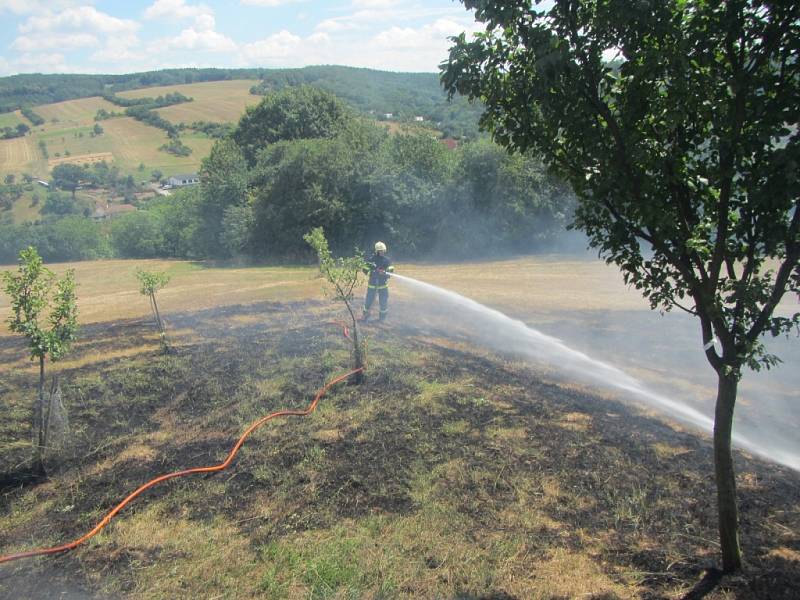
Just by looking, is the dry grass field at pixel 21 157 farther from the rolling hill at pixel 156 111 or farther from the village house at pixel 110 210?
the village house at pixel 110 210

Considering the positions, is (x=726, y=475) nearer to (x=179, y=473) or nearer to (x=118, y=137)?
(x=179, y=473)

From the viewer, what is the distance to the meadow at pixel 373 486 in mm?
4969

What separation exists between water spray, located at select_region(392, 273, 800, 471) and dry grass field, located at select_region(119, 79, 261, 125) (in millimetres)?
75358

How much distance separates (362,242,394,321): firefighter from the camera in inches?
531

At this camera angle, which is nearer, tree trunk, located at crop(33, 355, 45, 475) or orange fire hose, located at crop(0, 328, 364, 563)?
orange fire hose, located at crop(0, 328, 364, 563)

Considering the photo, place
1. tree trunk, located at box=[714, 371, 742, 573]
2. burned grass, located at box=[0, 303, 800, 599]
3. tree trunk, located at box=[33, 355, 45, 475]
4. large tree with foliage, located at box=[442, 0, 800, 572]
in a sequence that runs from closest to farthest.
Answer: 1. large tree with foliage, located at box=[442, 0, 800, 572]
2. tree trunk, located at box=[714, 371, 742, 573]
3. burned grass, located at box=[0, 303, 800, 599]
4. tree trunk, located at box=[33, 355, 45, 475]

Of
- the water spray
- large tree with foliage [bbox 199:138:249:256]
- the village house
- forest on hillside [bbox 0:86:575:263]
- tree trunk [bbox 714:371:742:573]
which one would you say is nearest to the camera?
tree trunk [bbox 714:371:742:573]

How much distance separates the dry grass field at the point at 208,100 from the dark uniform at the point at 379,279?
75.7m

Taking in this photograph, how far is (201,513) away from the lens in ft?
20.2

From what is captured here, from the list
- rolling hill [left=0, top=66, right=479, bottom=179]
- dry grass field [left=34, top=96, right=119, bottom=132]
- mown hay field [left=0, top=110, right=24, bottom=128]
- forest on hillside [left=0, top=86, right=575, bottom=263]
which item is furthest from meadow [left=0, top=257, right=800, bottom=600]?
mown hay field [left=0, top=110, right=24, bottom=128]

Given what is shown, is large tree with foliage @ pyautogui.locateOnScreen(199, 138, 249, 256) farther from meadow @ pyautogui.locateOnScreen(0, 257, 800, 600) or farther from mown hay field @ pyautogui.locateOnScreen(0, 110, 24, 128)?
mown hay field @ pyautogui.locateOnScreen(0, 110, 24, 128)

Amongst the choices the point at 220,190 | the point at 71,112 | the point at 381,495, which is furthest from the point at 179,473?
the point at 71,112

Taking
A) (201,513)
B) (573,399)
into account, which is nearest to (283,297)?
(573,399)

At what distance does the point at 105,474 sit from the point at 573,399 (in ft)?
23.5
